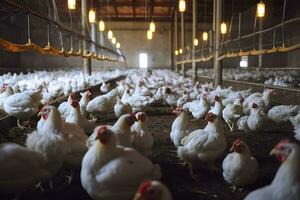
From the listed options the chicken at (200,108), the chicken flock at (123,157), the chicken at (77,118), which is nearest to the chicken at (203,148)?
the chicken flock at (123,157)

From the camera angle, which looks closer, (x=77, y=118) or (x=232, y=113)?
(x=77, y=118)

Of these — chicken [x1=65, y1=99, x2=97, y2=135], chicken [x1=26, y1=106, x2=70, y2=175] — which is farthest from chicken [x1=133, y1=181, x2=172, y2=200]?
chicken [x1=65, y1=99, x2=97, y2=135]

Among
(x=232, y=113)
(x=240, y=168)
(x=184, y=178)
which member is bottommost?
(x=184, y=178)

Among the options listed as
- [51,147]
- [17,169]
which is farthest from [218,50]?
[17,169]

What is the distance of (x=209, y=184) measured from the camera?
364 centimetres

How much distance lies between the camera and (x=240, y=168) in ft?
11.3

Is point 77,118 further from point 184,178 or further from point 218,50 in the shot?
point 218,50

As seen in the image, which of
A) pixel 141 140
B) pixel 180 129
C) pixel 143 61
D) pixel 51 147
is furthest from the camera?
pixel 143 61

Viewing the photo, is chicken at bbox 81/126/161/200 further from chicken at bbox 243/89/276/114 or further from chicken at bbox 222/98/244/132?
chicken at bbox 243/89/276/114

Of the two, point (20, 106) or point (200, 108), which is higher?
point (20, 106)

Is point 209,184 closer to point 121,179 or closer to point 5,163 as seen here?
point 121,179

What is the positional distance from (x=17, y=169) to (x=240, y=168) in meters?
2.15

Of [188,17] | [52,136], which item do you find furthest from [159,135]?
[188,17]

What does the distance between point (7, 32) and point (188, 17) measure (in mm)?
16689
